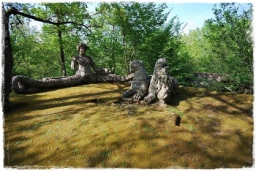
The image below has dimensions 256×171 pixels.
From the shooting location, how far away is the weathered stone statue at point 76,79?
6738mm

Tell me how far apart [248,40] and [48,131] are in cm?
587

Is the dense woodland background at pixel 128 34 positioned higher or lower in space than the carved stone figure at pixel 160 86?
higher

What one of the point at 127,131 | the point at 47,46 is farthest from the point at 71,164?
the point at 47,46

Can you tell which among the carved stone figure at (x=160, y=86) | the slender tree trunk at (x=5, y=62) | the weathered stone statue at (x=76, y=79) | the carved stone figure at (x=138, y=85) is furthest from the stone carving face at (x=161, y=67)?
the slender tree trunk at (x=5, y=62)

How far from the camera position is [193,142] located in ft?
10.7

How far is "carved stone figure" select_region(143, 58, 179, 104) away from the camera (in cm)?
509

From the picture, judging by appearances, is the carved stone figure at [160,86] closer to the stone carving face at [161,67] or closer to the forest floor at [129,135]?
the stone carving face at [161,67]

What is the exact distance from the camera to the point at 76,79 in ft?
24.9

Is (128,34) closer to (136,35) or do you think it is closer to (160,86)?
(136,35)

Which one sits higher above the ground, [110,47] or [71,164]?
[110,47]

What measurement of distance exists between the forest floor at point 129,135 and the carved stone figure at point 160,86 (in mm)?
329

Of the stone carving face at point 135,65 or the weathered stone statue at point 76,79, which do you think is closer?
the stone carving face at point 135,65

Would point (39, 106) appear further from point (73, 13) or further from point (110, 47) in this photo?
point (110, 47)

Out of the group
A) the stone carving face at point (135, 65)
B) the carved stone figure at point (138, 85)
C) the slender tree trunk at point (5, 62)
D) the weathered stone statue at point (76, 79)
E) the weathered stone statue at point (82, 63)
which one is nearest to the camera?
the slender tree trunk at point (5, 62)
